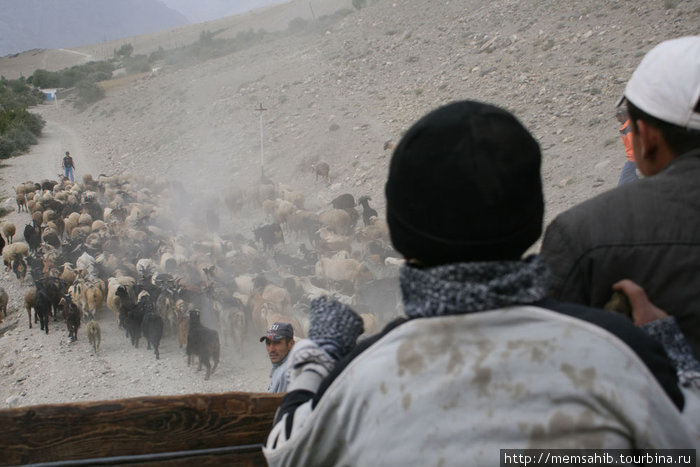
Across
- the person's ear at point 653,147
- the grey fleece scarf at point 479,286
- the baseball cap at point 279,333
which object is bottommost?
the baseball cap at point 279,333

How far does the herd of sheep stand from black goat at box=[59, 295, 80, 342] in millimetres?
23

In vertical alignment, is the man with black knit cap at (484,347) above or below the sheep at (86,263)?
above

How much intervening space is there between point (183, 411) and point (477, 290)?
1.15 m

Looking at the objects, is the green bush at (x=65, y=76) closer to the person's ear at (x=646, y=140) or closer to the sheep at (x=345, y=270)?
the sheep at (x=345, y=270)

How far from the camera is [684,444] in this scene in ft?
3.30

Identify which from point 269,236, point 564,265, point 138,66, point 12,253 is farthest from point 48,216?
point 138,66

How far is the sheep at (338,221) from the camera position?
44.6ft

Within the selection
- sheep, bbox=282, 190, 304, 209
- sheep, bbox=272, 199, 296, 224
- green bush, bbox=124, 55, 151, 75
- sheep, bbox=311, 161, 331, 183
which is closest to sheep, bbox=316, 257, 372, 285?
sheep, bbox=272, 199, 296, 224

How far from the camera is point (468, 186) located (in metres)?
1.00

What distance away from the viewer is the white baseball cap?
131 centimetres

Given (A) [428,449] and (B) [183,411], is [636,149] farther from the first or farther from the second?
(B) [183,411]

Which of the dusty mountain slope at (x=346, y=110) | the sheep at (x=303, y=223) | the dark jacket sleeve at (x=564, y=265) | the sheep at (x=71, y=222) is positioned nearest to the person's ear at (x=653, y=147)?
the dark jacket sleeve at (x=564, y=265)

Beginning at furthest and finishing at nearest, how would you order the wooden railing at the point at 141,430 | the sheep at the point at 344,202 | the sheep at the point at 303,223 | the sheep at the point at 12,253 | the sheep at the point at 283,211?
the sheep at the point at 283,211 → the sheep at the point at 344,202 → the sheep at the point at 303,223 → the sheep at the point at 12,253 → the wooden railing at the point at 141,430

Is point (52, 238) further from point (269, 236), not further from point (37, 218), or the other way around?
point (269, 236)
